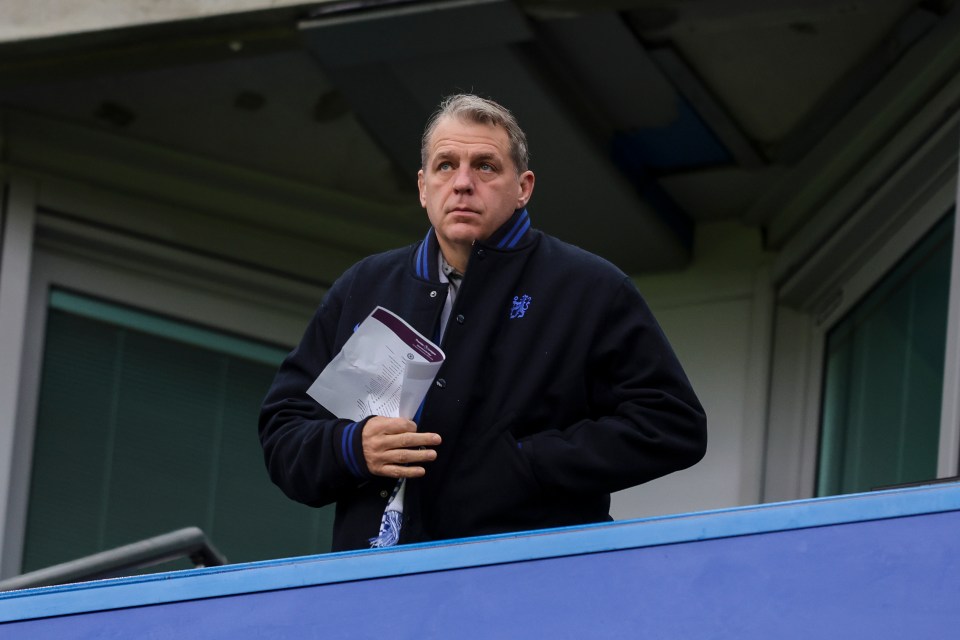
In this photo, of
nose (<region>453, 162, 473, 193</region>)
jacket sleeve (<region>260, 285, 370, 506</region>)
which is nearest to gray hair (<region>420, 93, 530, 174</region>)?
nose (<region>453, 162, 473, 193</region>)

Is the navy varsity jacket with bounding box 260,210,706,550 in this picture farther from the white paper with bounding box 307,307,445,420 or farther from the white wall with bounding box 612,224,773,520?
the white wall with bounding box 612,224,773,520

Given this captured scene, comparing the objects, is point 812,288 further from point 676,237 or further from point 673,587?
point 673,587

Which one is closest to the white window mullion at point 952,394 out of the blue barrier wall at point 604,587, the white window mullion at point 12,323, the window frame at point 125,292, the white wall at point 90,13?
the white wall at point 90,13

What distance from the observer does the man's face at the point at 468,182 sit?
136 inches

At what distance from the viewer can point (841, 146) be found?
6734 millimetres

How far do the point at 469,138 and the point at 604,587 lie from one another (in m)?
1.00

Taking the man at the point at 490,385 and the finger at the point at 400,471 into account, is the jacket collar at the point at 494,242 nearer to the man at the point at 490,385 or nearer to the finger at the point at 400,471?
the man at the point at 490,385

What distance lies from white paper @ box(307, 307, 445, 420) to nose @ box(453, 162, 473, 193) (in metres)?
0.30

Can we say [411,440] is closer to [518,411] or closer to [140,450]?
[518,411]

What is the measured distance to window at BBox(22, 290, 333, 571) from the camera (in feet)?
25.2

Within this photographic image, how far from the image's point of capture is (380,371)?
10.7ft

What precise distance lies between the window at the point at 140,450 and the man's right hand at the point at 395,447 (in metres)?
4.57

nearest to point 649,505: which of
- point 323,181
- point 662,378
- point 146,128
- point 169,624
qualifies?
point 323,181

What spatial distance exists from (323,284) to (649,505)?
1.77 meters
